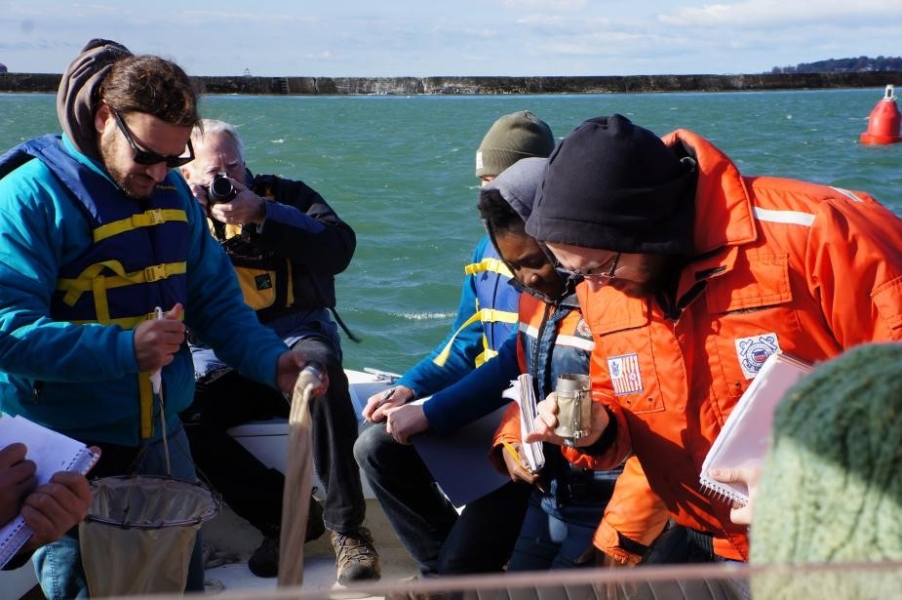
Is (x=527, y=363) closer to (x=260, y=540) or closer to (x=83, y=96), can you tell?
(x=83, y=96)

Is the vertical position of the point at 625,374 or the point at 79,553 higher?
the point at 625,374

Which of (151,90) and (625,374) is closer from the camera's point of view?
(625,374)

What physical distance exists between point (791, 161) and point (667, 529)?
63.1 ft

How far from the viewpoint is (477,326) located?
3430mm

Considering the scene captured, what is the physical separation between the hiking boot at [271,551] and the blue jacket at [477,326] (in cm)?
64

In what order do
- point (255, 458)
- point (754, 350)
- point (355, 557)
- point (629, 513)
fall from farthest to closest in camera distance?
point (255, 458) < point (355, 557) < point (629, 513) < point (754, 350)

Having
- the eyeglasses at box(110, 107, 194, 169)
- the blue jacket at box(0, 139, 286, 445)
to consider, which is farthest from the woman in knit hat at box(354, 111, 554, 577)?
the eyeglasses at box(110, 107, 194, 169)

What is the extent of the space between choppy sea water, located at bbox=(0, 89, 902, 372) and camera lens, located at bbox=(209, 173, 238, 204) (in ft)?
2.23

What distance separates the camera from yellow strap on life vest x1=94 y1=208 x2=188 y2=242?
8.57 ft

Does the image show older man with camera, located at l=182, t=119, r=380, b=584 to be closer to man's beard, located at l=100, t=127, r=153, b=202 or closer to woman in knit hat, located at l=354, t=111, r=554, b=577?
woman in knit hat, located at l=354, t=111, r=554, b=577

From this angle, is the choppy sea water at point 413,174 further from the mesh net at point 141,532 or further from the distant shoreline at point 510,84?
the distant shoreline at point 510,84

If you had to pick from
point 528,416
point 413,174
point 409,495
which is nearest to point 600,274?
point 528,416

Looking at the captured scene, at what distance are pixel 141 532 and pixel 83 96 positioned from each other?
41.4 inches

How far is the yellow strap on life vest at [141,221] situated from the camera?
2611 millimetres
